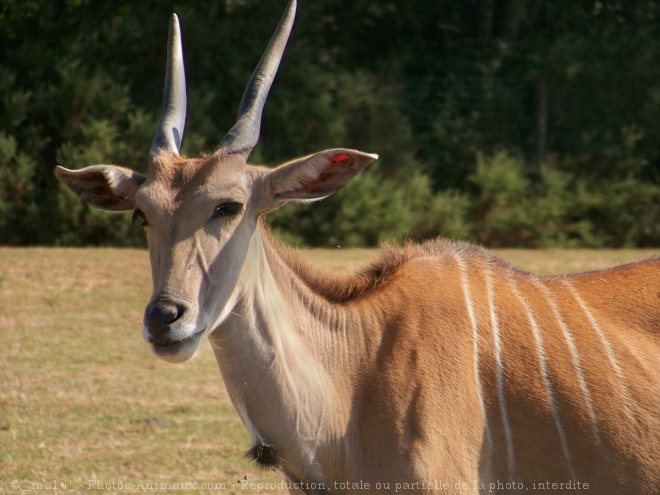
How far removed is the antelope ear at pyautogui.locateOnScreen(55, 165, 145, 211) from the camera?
338cm

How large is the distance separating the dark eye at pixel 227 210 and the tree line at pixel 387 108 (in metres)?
9.72

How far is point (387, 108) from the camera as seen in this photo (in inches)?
591

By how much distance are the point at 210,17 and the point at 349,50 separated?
2923 millimetres

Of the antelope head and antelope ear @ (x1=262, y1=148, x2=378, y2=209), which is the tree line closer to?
the antelope head

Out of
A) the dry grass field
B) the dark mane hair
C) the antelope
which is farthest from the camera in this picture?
the dry grass field

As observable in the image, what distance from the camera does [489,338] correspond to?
3.50m

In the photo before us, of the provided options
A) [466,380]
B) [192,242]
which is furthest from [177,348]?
[466,380]

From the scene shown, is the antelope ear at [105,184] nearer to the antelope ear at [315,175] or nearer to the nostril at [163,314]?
the antelope ear at [315,175]

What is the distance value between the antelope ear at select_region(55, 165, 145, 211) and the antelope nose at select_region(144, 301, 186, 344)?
1.98 feet

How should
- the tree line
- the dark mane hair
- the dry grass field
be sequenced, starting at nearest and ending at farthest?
the dark mane hair, the dry grass field, the tree line

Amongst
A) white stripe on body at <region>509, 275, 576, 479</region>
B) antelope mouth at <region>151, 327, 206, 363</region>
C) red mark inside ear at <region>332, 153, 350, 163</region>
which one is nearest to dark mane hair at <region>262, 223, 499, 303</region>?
white stripe on body at <region>509, 275, 576, 479</region>

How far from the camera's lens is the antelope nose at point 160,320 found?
290 cm

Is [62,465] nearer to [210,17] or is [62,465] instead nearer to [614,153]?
[210,17]

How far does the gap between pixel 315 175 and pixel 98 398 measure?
349 centimetres
